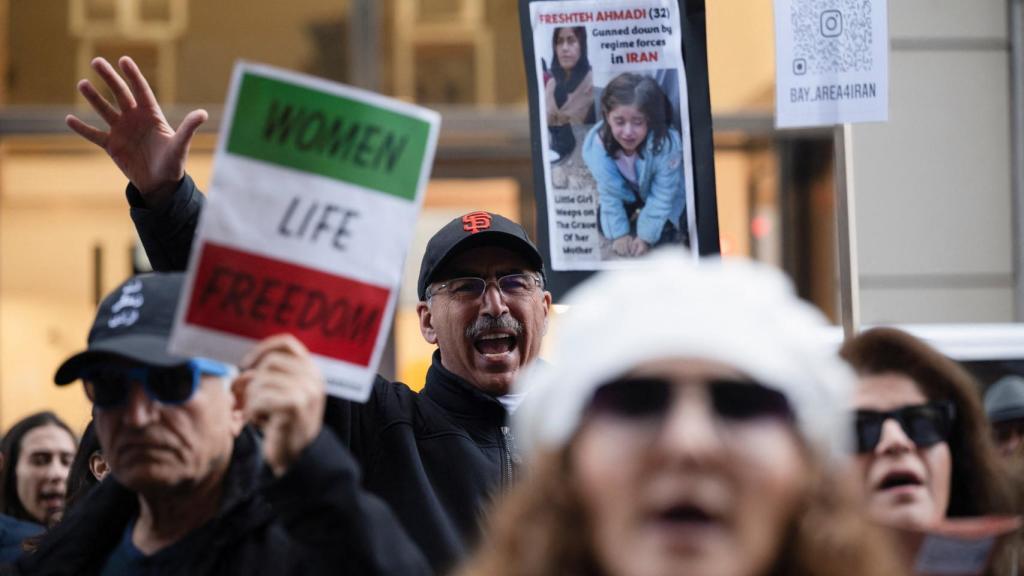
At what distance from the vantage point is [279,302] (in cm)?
247

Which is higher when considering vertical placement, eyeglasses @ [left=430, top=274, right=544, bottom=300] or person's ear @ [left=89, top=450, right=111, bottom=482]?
eyeglasses @ [left=430, top=274, right=544, bottom=300]

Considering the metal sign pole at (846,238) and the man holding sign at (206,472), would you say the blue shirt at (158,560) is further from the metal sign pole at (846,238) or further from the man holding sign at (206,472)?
the metal sign pole at (846,238)

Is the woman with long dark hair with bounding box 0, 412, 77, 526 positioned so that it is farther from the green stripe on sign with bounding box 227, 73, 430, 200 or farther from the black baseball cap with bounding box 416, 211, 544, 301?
the green stripe on sign with bounding box 227, 73, 430, 200

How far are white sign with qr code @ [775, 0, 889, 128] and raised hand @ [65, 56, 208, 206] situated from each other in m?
1.85

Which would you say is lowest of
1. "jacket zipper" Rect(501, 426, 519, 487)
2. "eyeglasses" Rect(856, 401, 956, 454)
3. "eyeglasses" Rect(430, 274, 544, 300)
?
"jacket zipper" Rect(501, 426, 519, 487)

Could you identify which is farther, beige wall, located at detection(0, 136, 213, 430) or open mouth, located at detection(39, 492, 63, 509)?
beige wall, located at detection(0, 136, 213, 430)

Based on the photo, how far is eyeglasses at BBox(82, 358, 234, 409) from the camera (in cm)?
257

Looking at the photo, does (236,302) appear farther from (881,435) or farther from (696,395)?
(881,435)

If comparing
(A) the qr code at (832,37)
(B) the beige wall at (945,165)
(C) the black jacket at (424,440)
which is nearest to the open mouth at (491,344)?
(C) the black jacket at (424,440)

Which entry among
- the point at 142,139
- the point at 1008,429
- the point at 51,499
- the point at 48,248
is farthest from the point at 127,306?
the point at 48,248

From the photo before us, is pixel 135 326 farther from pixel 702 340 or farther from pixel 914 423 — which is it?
pixel 914 423

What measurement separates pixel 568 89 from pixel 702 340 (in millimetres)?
2647

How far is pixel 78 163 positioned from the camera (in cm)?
948

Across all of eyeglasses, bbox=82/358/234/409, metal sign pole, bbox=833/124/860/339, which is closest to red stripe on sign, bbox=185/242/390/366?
eyeglasses, bbox=82/358/234/409
